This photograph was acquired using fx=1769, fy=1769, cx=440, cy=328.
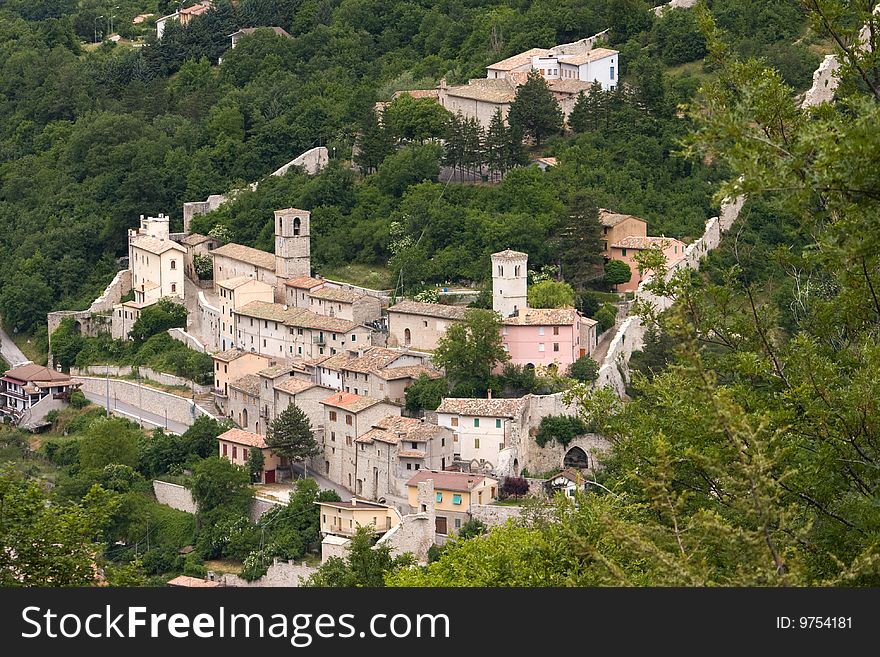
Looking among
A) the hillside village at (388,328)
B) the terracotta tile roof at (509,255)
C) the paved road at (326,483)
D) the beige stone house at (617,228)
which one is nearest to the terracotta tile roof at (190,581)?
the hillside village at (388,328)

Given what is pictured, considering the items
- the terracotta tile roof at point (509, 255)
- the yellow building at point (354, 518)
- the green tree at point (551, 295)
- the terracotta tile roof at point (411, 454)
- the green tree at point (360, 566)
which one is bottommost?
the green tree at point (360, 566)

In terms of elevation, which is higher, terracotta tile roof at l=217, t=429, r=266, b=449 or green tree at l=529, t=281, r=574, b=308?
green tree at l=529, t=281, r=574, b=308

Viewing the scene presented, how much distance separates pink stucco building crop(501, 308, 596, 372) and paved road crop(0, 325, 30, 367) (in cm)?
1925

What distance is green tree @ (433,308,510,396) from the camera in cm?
3931

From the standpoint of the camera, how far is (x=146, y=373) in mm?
48156

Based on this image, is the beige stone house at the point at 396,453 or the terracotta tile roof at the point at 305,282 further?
the terracotta tile roof at the point at 305,282

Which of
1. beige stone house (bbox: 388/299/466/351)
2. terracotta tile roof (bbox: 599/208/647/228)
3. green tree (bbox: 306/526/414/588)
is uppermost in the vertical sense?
terracotta tile roof (bbox: 599/208/647/228)

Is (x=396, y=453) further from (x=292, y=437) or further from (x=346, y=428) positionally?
(x=292, y=437)

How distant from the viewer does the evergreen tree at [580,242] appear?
1719 inches

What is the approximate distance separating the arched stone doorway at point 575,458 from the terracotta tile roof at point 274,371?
780 cm

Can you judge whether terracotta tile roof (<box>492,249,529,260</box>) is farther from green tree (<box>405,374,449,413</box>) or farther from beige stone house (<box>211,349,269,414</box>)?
beige stone house (<box>211,349,269,414</box>)

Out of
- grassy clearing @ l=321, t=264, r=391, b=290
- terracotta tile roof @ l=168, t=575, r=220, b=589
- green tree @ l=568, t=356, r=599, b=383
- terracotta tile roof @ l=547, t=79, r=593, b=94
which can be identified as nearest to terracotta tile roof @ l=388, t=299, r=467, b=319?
grassy clearing @ l=321, t=264, r=391, b=290

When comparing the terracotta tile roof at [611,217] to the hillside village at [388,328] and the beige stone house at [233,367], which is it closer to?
the hillside village at [388,328]
